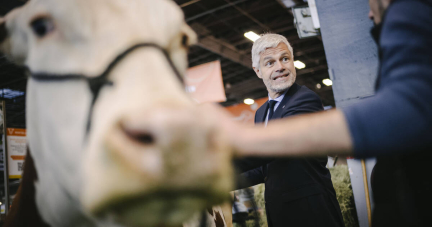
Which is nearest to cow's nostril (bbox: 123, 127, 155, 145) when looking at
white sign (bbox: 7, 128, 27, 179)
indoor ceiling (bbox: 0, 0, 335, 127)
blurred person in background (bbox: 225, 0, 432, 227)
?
blurred person in background (bbox: 225, 0, 432, 227)

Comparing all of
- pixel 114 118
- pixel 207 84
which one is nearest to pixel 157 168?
pixel 114 118

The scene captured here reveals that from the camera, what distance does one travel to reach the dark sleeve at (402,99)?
2.38 feet

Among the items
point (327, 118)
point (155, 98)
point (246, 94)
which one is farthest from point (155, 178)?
point (246, 94)

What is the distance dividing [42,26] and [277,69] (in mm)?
1664

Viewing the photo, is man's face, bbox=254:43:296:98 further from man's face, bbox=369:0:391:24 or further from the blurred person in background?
the blurred person in background

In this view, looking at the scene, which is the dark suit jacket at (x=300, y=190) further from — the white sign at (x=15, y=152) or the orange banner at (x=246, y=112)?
the orange banner at (x=246, y=112)

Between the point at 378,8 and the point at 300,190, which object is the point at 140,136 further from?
the point at 300,190

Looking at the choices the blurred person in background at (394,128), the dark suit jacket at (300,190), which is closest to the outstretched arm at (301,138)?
the blurred person in background at (394,128)

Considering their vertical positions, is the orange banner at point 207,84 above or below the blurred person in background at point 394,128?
above

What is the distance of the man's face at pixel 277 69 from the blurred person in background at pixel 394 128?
1460 millimetres

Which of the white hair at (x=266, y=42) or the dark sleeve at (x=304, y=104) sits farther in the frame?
the white hair at (x=266, y=42)

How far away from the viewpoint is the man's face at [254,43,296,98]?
2299mm

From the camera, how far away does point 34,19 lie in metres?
1.02

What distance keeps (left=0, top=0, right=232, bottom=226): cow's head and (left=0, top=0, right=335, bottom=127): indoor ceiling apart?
23.6 feet
